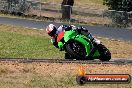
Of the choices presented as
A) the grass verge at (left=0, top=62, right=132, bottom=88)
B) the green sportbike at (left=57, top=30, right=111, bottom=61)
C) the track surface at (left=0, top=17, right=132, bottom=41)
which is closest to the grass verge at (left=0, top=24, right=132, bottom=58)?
the track surface at (left=0, top=17, right=132, bottom=41)

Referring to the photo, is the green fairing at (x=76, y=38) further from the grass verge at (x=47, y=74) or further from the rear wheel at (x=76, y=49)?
the grass verge at (x=47, y=74)

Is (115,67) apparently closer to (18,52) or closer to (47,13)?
(18,52)

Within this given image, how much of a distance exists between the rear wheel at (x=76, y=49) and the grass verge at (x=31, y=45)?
6421 mm

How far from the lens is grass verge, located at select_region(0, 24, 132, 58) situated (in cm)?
2085

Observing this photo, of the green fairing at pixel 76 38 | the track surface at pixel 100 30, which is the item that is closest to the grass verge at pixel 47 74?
the green fairing at pixel 76 38

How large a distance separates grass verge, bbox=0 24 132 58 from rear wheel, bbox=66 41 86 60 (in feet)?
21.1

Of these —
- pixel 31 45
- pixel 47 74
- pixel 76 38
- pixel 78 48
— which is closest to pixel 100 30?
pixel 31 45

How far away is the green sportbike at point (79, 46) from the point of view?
1348 centimetres

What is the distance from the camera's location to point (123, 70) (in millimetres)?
15664

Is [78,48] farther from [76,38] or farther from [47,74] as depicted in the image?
[47,74]

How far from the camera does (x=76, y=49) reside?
13859 millimetres

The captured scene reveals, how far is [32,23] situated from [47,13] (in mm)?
8793

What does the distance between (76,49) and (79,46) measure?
136mm

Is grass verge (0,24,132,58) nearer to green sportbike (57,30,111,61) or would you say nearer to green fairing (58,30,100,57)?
green sportbike (57,30,111,61)
